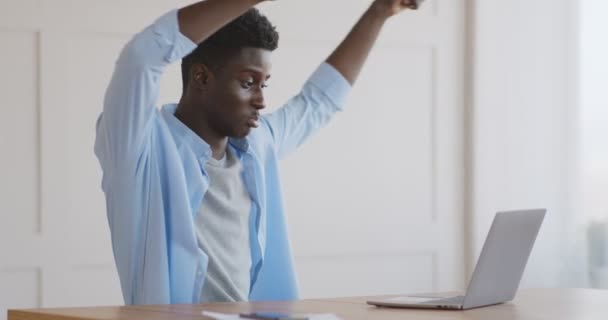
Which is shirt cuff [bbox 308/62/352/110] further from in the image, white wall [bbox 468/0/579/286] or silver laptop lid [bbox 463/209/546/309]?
white wall [bbox 468/0/579/286]

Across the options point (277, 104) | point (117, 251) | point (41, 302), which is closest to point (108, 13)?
point (277, 104)

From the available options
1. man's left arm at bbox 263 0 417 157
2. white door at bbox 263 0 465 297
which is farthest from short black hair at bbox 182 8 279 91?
white door at bbox 263 0 465 297

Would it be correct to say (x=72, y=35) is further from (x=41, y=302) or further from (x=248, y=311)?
(x=248, y=311)

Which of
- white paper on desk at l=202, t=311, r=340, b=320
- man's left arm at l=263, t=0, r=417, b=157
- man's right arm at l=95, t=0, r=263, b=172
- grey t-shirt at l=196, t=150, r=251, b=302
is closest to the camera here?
white paper on desk at l=202, t=311, r=340, b=320

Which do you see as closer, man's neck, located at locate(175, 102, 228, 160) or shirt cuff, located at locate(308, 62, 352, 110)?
man's neck, located at locate(175, 102, 228, 160)

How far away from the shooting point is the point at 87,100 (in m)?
3.39

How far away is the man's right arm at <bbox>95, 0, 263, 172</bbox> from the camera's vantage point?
180 cm

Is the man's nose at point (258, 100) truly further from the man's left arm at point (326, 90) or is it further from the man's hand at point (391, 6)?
the man's hand at point (391, 6)

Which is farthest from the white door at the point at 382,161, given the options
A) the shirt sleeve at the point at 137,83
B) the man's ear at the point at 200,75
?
the shirt sleeve at the point at 137,83

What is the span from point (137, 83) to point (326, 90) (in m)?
0.70

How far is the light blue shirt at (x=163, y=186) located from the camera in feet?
6.07

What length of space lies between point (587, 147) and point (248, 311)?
254 cm

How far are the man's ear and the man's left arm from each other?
A: 0.22m

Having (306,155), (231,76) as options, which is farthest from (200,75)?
(306,155)
